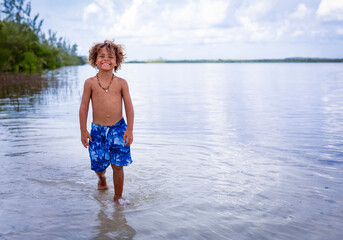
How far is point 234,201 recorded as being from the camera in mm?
4262

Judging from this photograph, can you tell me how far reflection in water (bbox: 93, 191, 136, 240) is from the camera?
344 cm

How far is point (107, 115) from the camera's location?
4.17 m

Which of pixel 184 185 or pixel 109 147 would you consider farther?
pixel 184 185

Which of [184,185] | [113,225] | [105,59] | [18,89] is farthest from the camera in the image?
[18,89]

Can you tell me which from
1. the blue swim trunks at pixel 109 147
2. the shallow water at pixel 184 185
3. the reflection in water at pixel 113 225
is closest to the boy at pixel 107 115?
the blue swim trunks at pixel 109 147

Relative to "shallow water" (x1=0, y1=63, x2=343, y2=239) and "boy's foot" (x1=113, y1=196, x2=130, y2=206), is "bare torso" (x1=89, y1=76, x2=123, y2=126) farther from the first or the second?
"shallow water" (x1=0, y1=63, x2=343, y2=239)

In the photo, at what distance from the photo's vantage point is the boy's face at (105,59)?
4.13 meters

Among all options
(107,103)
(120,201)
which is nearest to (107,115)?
(107,103)

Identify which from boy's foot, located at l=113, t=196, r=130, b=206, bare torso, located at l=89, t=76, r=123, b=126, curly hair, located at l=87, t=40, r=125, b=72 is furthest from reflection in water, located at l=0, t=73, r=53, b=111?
boy's foot, located at l=113, t=196, r=130, b=206

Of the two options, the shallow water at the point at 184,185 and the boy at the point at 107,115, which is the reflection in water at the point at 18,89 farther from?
the boy at the point at 107,115

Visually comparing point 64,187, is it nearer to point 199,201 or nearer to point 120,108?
point 120,108

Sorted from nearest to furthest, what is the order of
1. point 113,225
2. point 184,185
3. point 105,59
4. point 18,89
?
point 113,225 < point 105,59 < point 184,185 < point 18,89

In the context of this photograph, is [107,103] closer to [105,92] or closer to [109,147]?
[105,92]

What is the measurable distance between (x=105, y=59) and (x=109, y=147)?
1007 millimetres
